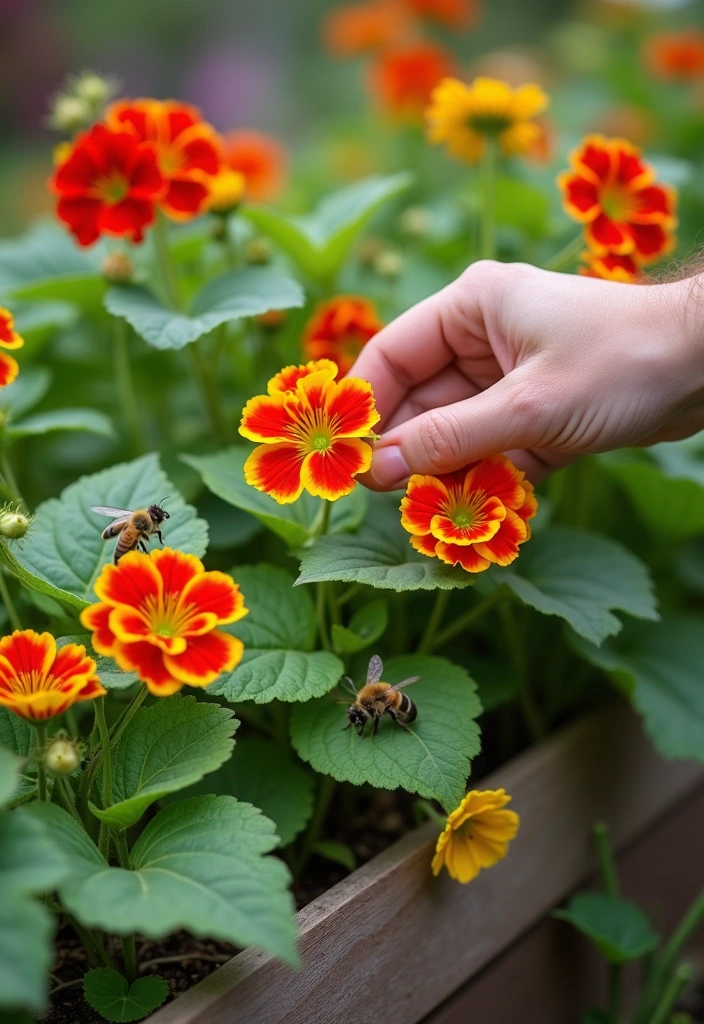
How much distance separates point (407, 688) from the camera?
3.13ft

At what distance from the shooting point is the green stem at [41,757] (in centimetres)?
73

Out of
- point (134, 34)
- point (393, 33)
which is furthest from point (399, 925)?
point (134, 34)

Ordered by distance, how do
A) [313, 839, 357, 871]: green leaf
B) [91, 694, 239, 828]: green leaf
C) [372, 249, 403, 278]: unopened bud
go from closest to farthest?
[91, 694, 239, 828]: green leaf
[313, 839, 357, 871]: green leaf
[372, 249, 403, 278]: unopened bud

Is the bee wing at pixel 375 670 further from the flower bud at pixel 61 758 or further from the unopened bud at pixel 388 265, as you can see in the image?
the unopened bud at pixel 388 265

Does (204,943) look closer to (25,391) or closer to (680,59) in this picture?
(25,391)

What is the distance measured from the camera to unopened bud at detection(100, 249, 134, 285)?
1191 mm

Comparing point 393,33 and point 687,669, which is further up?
point 393,33

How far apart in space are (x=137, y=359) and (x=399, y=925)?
0.96 meters

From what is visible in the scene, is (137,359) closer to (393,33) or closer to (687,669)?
(687,669)

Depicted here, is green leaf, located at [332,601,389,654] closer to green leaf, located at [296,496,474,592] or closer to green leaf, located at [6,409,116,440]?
green leaf, located at [296,496,474,592]

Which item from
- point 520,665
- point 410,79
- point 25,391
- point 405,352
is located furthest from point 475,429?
point 410,79

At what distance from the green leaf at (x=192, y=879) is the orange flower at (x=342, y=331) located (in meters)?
0.65

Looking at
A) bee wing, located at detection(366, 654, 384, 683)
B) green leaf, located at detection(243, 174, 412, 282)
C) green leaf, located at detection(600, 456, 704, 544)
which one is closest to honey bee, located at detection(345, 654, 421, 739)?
bee wing, located at detection(366, 654, 384, 683)

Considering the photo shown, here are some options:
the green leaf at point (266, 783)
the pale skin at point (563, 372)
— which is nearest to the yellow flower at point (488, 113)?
the pale skin at point (563, 372)
